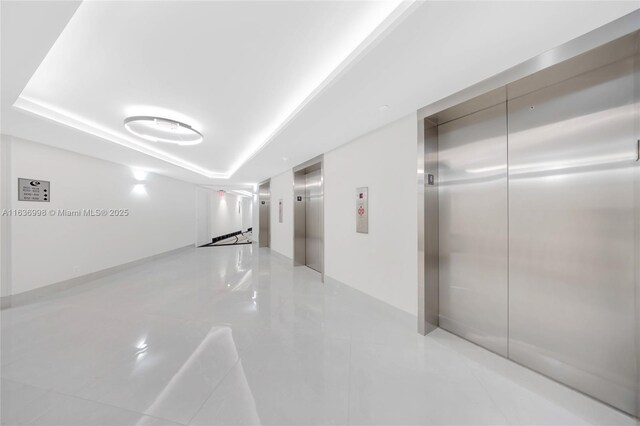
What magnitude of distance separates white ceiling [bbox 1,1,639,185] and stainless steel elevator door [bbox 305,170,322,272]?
79.6 inches

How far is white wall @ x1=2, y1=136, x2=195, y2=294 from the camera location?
147 inches

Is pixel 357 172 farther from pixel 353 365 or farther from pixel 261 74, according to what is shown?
pixel 353 365

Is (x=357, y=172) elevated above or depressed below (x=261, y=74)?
below

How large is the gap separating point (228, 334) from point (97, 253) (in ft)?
15.9

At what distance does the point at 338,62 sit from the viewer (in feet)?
6.98

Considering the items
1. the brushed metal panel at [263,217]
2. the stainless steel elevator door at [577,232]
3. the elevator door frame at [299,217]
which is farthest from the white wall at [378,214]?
the brushed metal panel at [263,217]

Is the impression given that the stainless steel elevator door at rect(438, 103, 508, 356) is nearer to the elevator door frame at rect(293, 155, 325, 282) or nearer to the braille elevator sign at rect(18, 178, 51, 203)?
the elevator door frame at rect(293, 155, 325, 282)

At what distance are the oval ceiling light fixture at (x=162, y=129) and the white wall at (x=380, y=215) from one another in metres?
2.70

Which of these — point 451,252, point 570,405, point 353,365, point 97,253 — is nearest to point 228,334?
point 353,365

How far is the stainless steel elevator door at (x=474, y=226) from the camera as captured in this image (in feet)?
7.23

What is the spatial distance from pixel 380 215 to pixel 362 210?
37 cm

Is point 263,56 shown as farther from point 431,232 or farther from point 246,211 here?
point 246,211

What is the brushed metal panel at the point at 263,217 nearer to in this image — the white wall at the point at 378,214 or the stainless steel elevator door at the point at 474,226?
the white wall at the point at 378,214

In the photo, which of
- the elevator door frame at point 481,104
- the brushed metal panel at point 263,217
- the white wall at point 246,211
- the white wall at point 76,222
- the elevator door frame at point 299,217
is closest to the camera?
the elevator door frame at point 481,104
